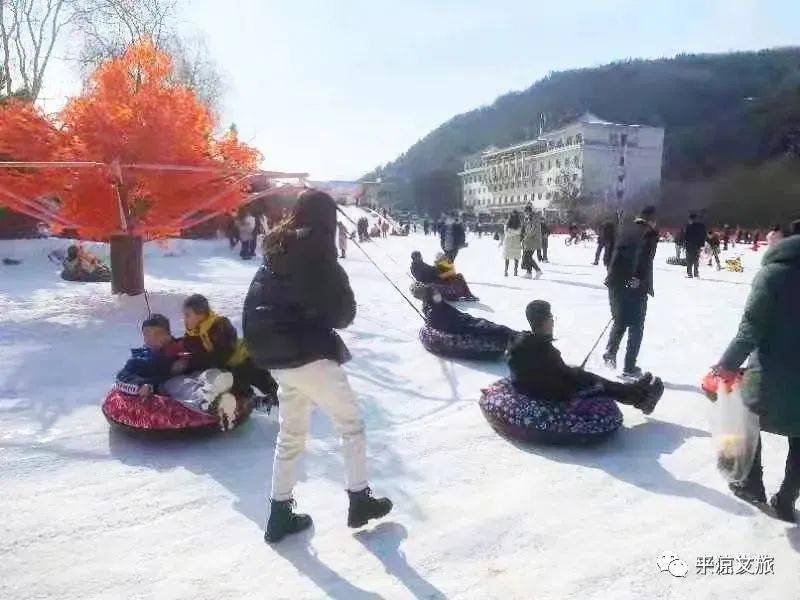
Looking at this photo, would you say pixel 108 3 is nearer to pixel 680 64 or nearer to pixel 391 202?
pixel 391 202

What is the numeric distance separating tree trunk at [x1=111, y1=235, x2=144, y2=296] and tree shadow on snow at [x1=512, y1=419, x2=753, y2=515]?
23.0 ft

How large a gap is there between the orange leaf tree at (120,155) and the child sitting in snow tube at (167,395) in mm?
4165

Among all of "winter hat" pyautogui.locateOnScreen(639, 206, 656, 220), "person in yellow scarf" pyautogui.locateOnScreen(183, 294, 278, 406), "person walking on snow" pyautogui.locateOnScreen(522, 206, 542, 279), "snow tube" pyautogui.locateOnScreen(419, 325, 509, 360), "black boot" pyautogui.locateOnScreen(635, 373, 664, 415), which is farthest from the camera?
"person walking on snow" pyautogui.locateOnScreen(522, 206, 542, 279)

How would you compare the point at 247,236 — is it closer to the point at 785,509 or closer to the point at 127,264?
the point at 127,264

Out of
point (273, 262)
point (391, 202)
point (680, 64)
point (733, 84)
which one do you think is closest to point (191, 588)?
point (273, 262)

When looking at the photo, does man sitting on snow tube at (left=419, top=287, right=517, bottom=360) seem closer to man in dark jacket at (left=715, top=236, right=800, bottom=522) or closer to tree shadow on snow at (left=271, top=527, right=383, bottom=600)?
man in dark jacket at (left=715, top=236, right=800, bottom=522)

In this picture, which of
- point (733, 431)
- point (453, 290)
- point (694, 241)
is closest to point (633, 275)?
point (733, 431)

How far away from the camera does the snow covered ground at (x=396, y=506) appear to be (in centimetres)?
288

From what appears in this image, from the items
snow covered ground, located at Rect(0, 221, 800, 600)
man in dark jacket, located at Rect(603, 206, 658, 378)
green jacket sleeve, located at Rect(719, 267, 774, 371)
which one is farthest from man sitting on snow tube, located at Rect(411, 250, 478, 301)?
green jacket sleeve, located at Rect(719, 267, 774, 371)

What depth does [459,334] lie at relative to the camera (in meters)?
6.83

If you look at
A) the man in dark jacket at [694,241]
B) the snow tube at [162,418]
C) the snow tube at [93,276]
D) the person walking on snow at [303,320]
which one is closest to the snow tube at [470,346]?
the snow tube at [162,418]

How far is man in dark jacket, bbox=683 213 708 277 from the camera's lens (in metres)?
15.6

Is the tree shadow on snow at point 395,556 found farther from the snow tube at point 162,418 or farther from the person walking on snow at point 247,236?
the person walking on snow at point 247,236

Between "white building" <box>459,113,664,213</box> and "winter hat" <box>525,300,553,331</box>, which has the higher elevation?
"white building" <box>459,113,664,213</box>
